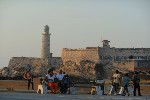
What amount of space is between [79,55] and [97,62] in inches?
221

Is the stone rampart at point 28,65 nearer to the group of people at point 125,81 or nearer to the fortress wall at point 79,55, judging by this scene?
the fortress wall at point 79,55

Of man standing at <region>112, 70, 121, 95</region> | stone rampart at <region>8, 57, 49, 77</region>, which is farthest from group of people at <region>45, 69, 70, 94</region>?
stone rampart at <region>8, 57, 49, 77</region>

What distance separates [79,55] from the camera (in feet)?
313

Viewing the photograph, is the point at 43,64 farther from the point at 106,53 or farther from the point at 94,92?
the point at 94,92

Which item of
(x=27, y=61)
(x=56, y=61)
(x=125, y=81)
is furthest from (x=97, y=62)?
(x=125, y=81)

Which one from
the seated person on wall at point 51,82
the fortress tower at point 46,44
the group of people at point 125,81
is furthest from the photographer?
the fortress tower at point 46,44

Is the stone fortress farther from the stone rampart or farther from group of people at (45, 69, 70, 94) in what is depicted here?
group of people at (45, 69, 70, 94)

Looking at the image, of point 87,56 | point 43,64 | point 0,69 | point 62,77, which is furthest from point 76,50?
point 62,77

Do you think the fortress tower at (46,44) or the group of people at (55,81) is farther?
the fortress tower at (46,44)

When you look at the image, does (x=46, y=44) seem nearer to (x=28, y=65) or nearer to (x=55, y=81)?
(x=28, y=65)

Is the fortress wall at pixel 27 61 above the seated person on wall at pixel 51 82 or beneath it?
above

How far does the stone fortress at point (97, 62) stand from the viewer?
88.2 m

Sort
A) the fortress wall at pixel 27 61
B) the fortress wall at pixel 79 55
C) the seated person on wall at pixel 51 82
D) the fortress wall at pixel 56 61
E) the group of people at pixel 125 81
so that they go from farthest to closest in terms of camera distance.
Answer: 1. the fortress wall at pixel 27 61
2. the fortress wall at pixel 56 61
3. the fortress wall at pixel 79 55
4. the seated person on wall at pixel 51 82
5. the group of people at pixel 125 81

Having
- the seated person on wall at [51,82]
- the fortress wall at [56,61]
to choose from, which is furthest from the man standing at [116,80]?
the fortress wall at [56,61]
